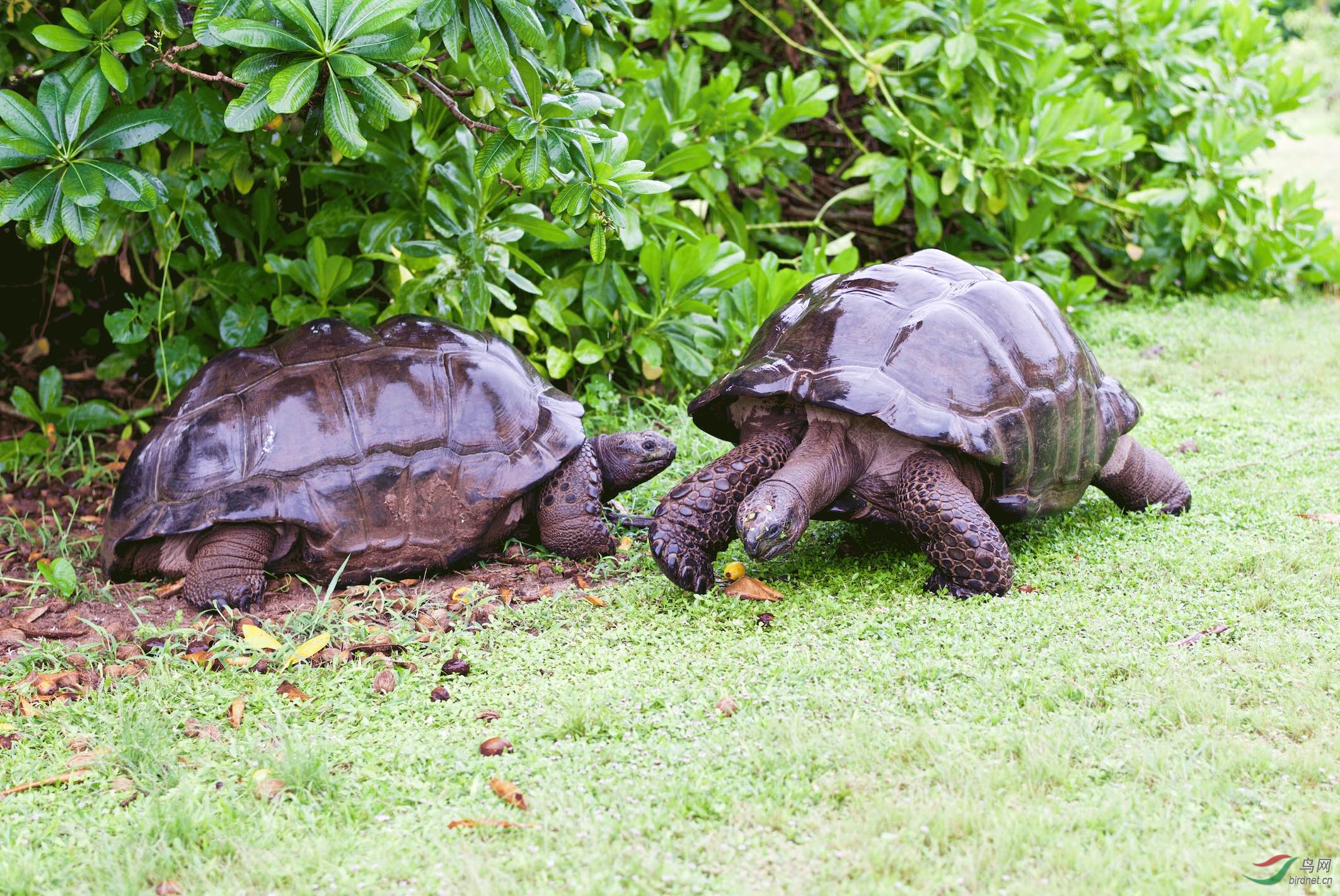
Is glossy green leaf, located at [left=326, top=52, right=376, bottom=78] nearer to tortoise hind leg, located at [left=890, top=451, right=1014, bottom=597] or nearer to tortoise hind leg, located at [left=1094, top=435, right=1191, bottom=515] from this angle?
tortoise hind leg, located at [left=890, top=451, right=1014, bottom=597]

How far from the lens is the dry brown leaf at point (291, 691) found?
299 centimetres

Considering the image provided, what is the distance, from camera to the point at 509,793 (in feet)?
8.04

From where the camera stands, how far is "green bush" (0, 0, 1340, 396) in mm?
3500

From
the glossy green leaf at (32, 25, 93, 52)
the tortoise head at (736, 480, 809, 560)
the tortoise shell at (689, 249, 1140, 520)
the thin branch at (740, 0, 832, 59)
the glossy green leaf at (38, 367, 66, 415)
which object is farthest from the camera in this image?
the thin branch at (740, 0, 832, 59)

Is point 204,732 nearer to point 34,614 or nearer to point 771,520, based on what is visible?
point 34,614

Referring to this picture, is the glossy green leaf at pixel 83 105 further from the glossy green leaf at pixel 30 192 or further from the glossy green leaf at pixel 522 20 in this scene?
the glossy green leaf at pixel 522 20

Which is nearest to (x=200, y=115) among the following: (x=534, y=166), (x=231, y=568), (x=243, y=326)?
(x=243, y=326)

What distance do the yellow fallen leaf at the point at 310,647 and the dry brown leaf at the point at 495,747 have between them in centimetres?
81

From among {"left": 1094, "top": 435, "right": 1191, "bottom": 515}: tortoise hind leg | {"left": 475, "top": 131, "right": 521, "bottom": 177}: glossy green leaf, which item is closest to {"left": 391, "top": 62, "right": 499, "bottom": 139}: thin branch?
{"left": 475, "top": 131, "right": 521, "bottom": 177}: glossy green leaf

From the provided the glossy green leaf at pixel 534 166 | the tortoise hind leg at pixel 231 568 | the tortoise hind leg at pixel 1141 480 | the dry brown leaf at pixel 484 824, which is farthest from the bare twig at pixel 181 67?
the tortoise hind leg at pixel 1141 480

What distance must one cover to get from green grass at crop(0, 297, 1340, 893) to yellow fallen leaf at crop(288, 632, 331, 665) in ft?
0.35

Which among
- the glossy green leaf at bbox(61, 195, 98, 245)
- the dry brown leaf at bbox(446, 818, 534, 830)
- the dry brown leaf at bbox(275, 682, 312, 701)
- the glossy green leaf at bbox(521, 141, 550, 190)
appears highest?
the glossy green leaf at bbox(521, 141, 550, 190)

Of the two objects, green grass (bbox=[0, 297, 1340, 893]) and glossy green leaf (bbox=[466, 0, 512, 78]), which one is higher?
glossy green leaf (bbox=[466, 0, 512, 78])

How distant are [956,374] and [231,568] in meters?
2.39
